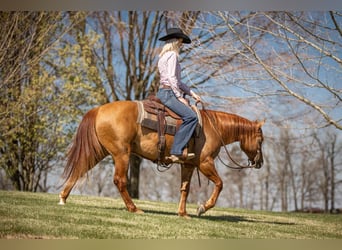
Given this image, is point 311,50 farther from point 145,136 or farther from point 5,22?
point 5,22

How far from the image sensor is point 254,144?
4711 millimetres

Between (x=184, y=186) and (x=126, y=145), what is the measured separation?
2.14 feet

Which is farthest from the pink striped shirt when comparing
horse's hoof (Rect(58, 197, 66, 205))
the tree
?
horse's hoof (Rect(58, 197, 66, 205))

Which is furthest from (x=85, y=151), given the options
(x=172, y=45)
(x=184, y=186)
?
(x=172, y=45)

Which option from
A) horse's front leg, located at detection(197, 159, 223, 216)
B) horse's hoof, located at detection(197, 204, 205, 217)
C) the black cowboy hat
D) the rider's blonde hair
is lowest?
horse's hoof, located at detection(197, 204, 205, 217)

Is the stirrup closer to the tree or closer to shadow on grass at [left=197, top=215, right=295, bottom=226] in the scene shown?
shadow on grass at [left=197, top=215, right=295, bottom=226]

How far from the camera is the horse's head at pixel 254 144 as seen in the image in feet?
15.5

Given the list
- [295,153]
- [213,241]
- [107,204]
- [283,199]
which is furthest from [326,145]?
[107,204]

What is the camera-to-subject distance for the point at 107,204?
464 centimetres

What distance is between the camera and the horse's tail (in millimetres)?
4469

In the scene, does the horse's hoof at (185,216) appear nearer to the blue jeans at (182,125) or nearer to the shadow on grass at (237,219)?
the shadow on grass at (237,219)

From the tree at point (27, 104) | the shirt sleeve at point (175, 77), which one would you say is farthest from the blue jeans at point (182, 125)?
the tree at point (27, 104)

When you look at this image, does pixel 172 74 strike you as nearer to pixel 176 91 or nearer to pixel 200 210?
pixel 176 91

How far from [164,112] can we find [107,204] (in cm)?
100
